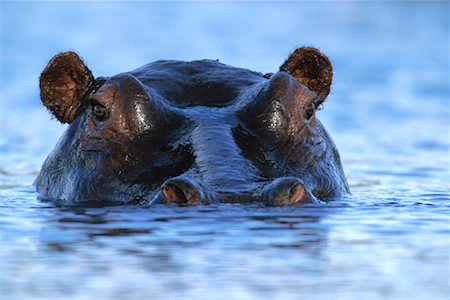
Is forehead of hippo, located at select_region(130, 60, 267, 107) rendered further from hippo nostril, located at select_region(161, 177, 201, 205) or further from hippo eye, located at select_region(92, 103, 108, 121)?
hippo nostril, located at select_region(161, 177, 201, 205)

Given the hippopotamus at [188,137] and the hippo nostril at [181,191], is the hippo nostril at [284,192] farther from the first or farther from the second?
the hippo nostril at [181,191]

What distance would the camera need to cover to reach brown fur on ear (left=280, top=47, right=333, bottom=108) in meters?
11.8

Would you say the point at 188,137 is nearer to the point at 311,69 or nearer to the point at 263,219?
the point at 263,219

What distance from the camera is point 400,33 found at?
3722 cm

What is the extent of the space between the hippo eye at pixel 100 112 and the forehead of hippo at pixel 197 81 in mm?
443

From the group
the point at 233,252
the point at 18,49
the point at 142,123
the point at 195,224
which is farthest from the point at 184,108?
the point at 18,49

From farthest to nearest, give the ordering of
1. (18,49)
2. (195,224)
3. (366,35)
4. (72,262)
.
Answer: (366,35), (18,49), (195,224), (72,262)

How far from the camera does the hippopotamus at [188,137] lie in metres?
9.50

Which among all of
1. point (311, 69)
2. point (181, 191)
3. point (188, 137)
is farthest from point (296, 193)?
point (311, 69)

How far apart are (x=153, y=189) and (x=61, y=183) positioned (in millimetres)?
1665

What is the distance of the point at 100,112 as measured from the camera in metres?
10.7

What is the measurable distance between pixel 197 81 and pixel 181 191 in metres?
2.25

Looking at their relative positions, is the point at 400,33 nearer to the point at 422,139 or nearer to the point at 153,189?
the point at 422,139

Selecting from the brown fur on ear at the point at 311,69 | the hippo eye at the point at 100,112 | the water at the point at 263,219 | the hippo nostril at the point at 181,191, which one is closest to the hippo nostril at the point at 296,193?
the water at the point at 263,219
